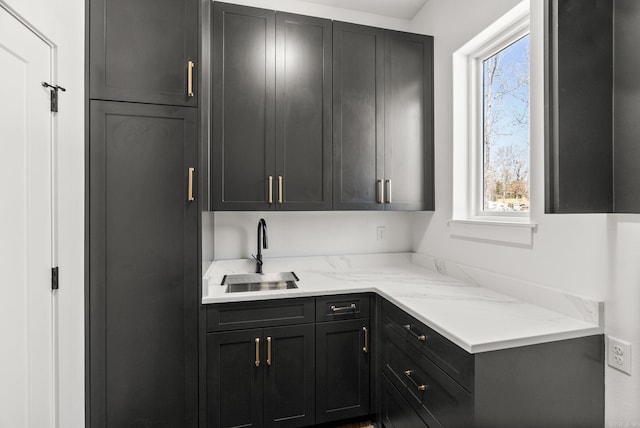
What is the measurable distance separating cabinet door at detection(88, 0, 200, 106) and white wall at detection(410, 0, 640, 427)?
159 centimetres

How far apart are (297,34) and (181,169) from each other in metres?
1.16

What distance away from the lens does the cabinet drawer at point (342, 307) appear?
5.82ft

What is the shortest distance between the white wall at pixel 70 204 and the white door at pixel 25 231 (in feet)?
0.18

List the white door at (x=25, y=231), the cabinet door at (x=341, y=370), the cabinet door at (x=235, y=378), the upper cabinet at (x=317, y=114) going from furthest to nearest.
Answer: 1. the upper cabinet at (x=317, y=114)
2. the cabinet door at (x=341, y=370)
3. the cabinet door at (x=235, y=378)
4. the white door at (x=25, y=231)

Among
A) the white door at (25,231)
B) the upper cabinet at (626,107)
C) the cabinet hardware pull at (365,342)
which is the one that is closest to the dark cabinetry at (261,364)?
the cabinet hardware pull at (365,342)

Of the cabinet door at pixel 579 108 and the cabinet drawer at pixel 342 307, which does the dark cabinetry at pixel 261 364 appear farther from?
the cabinet door at pixel 579 108

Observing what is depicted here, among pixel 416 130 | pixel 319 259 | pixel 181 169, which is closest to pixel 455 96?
pixel 416 130

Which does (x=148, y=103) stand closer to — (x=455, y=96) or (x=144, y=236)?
(x=144, y=236)

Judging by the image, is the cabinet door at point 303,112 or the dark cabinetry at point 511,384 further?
the cabinet door at point 303,112

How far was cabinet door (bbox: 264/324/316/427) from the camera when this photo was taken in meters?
1.71

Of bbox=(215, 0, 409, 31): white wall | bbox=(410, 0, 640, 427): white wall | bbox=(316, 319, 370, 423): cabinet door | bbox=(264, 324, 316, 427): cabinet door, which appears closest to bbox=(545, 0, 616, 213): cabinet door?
bbox=(410, 0, 640, 427): white wall

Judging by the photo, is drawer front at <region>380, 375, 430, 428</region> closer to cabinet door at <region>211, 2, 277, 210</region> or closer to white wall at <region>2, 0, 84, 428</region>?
cabinet door at <region>211, 2, 277, 210</region>

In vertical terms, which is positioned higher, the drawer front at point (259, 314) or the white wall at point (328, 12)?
the white wall at point (328, 12)

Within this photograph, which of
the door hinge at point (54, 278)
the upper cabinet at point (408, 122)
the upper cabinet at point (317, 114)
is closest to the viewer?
the door hinge at point (54, 278)
